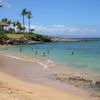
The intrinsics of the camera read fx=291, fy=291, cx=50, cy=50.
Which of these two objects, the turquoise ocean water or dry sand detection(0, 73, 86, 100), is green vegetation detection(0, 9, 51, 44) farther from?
dry sand detection(0, 73, 86, 100)

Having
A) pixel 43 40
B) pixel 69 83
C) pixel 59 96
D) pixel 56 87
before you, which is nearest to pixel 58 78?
pixel 69 83

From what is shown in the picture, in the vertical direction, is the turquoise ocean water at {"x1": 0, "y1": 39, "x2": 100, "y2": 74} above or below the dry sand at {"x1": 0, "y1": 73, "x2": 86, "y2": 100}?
below

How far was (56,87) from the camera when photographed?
63.9ft

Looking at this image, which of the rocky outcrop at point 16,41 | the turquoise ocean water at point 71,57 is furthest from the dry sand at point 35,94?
the rocky outcrop at point 16,41

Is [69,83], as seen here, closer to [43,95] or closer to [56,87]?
[56,87]

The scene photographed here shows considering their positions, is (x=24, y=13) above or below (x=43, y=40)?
above

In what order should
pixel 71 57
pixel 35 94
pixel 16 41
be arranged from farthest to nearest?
1. pixel 16 41
2. pixel 71 57
3. pixel 35 94

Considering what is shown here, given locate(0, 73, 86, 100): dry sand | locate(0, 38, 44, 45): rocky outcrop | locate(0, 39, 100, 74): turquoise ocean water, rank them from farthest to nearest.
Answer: locate(0, 38, 44, 45): rocky outcrop
locate(0, 39, 100, 74): turquoise ocean water
locate(0, 73, 86, 100): dry sand

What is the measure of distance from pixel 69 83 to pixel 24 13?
111 meters

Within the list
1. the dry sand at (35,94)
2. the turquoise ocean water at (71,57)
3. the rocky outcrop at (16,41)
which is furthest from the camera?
the rocky outcrop at (16,41)

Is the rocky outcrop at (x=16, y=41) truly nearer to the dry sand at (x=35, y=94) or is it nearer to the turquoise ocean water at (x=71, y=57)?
the turquoise ocean water at (x=71, y=57)

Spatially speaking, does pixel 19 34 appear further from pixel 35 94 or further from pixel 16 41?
pixel 35 94

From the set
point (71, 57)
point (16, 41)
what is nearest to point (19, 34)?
point (16, 41)

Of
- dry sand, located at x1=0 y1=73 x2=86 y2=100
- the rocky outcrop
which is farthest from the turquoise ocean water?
the rocky outcrop
